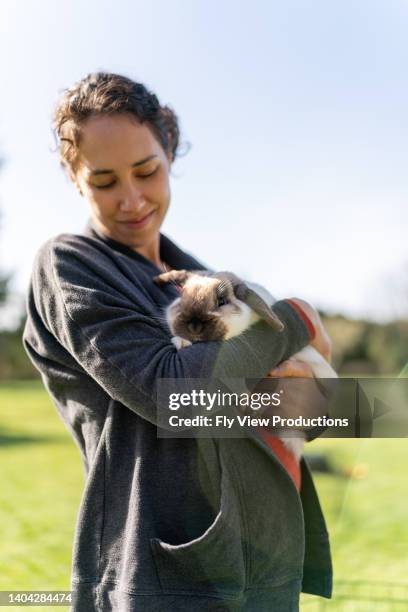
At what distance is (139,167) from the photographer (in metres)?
1.45

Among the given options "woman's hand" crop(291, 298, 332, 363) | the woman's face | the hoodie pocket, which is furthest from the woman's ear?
the hoodie pocket

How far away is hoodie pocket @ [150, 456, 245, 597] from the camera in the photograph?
1.19 meters

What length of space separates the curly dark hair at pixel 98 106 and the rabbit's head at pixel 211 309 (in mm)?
356

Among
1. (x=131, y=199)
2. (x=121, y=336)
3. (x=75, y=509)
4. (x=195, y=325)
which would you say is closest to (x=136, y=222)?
(x=131, y=199)

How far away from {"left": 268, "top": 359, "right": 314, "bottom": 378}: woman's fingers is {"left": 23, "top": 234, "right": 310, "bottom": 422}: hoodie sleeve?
4cm

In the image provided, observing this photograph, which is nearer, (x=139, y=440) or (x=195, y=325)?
(x=139, y=440)

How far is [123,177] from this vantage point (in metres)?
1.44

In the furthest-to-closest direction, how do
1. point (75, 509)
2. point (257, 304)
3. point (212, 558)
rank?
point (75, 509)
point (257, 304)
point (212, 558)

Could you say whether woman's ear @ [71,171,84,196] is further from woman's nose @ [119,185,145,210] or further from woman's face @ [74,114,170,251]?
woman's nose @ [119,185,145,210]

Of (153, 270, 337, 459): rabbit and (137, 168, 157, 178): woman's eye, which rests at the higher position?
(137, 168, 157, 178): woman's eye

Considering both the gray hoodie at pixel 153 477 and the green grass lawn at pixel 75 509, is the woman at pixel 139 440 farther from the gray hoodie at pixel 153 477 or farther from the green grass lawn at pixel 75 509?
the green grass lawn at pixel 75 509

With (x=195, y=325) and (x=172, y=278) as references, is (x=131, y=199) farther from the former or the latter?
(x=195, y=325)

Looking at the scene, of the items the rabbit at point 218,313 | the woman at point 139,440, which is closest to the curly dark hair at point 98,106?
the woman at point 139,440

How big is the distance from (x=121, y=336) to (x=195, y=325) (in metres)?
0.26
